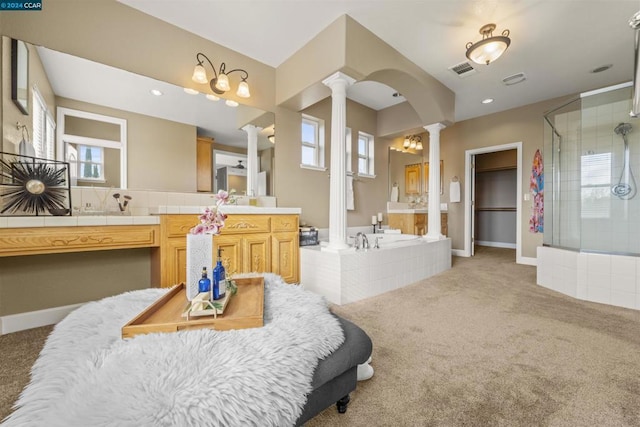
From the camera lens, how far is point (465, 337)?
1.73m

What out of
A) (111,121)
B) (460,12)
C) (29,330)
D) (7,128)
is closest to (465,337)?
(460,12)

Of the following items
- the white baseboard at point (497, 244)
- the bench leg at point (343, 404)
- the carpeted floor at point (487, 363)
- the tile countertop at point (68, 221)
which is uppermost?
the tile countertop at point (68, 221)

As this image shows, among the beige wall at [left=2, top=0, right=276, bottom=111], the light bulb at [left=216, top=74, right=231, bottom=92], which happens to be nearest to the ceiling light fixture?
the beige wall at [left=2, top=0, right=276, bottom=111]

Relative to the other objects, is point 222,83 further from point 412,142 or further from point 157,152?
point 412,142

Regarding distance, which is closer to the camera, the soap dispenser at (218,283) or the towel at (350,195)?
the soap dispenser at (218,283)

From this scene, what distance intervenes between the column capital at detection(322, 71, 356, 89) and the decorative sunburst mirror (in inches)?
92.6

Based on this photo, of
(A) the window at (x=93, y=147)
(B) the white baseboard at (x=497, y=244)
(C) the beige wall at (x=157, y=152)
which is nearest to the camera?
(A) the window at (x=93, y=147)

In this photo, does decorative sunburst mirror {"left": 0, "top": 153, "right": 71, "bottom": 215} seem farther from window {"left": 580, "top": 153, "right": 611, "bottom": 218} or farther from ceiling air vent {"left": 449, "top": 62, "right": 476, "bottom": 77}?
window {"left": 580, "top": 153, "right": 611, "bottom": 218}

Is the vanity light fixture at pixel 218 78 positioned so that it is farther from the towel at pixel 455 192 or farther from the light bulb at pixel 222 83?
the towel at pixel 455 192

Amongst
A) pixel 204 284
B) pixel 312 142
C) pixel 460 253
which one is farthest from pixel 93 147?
pixel 460 253

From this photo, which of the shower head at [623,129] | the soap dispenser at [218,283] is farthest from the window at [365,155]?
the soap dispenser at [218,283]

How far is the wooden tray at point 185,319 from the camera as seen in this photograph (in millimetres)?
947

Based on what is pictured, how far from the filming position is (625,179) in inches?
105

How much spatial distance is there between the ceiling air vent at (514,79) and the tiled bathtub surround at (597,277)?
2.33 metres
